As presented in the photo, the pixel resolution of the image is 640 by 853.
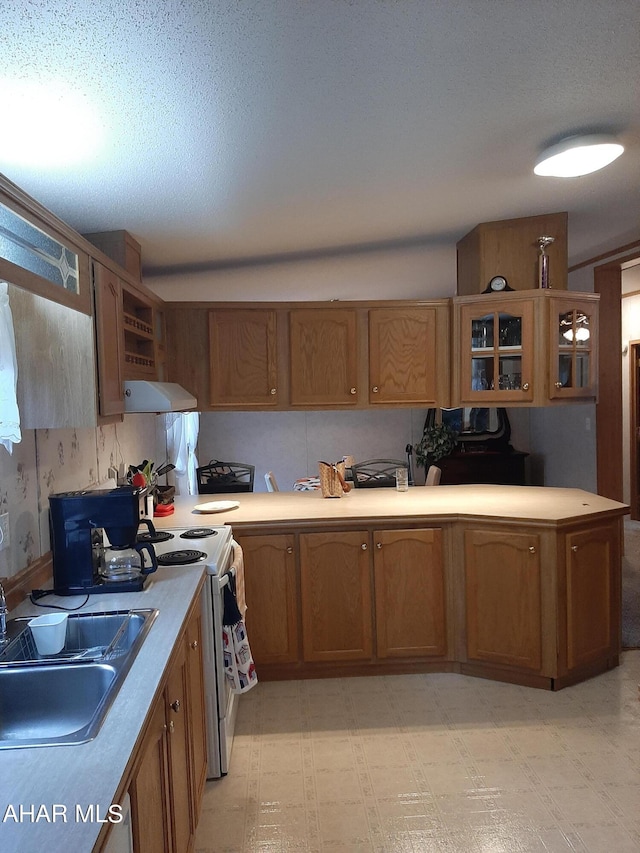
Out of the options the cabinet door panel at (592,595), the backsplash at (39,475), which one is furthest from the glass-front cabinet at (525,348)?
the backsplash at (39,475)

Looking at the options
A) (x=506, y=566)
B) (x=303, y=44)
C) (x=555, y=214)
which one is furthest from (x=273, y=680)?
(x=555, y=214)

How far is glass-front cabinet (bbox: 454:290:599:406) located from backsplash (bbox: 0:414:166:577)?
2.08 m

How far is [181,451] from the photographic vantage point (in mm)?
5117

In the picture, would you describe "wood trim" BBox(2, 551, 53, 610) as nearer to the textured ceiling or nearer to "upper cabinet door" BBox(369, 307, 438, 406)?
the textured ceiling

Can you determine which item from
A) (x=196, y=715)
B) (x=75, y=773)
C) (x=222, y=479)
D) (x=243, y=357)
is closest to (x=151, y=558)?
(x=196, y=715)

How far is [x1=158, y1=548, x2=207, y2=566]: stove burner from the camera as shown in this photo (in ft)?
7.66

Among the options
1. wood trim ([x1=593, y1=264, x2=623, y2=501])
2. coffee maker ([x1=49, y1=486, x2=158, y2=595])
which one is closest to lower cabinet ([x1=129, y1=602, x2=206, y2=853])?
coffee maker ([x1=49, y1=486, x2=158, y2=595])

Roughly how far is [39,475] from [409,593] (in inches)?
75.4

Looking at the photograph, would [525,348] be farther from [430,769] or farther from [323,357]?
[430,769]

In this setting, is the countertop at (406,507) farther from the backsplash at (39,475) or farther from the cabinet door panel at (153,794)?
the cabinet door panel at (153,794)

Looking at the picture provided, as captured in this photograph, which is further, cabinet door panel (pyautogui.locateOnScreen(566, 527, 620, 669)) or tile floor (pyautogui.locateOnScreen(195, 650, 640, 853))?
cabinet door panel (pyautogui.locateOnScreen(566, 527, 620, 669))

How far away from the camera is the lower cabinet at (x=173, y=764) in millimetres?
1229

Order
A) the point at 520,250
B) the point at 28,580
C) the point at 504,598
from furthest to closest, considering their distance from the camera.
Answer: the point at 520,250 < the point at 504,598 < the point at 28,580

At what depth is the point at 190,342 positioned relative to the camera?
366cm
